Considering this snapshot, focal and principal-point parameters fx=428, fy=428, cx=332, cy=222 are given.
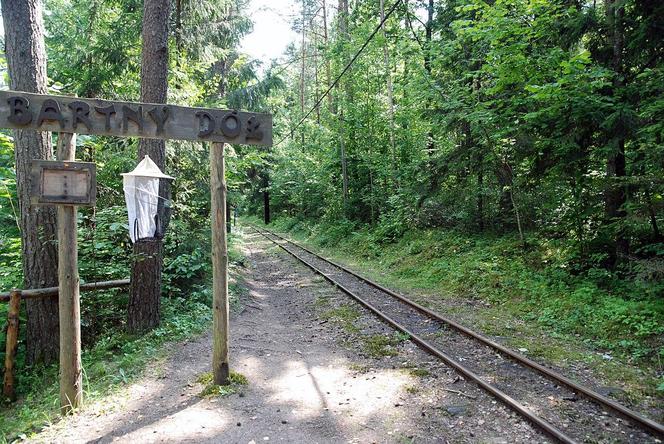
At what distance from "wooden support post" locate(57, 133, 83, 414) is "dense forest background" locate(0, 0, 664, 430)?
2.28 meters

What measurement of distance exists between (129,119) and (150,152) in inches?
93.9

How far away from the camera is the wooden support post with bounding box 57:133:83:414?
14.5 ft

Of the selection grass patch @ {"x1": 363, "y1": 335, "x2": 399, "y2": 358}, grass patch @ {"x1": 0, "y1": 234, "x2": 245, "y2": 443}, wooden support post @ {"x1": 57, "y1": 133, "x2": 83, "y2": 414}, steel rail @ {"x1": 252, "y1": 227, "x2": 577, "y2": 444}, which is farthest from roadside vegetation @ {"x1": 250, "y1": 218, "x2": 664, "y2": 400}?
wooden support post @ {"x1": 57, "y1": 133, "x2": 83, "y2": 414}

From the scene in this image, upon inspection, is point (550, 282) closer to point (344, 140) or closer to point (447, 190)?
point (447, 190)

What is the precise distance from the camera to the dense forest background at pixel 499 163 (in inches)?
282

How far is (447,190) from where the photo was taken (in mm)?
13000

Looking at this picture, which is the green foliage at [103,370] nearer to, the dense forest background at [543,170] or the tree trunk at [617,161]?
the dense forest background at [543,170]

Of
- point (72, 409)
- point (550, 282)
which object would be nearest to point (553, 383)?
point (550, 282)

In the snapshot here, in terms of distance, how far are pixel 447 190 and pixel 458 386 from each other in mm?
8676

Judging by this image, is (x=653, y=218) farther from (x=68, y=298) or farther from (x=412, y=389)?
(x=68, y=298)

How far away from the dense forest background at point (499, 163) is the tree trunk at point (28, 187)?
799 mm

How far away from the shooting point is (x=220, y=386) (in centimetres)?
507

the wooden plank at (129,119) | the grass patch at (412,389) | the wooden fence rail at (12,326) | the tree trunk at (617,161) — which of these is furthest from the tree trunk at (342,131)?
the grass patch at (412,389)

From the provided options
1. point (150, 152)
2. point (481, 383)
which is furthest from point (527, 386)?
point (150, 152)
